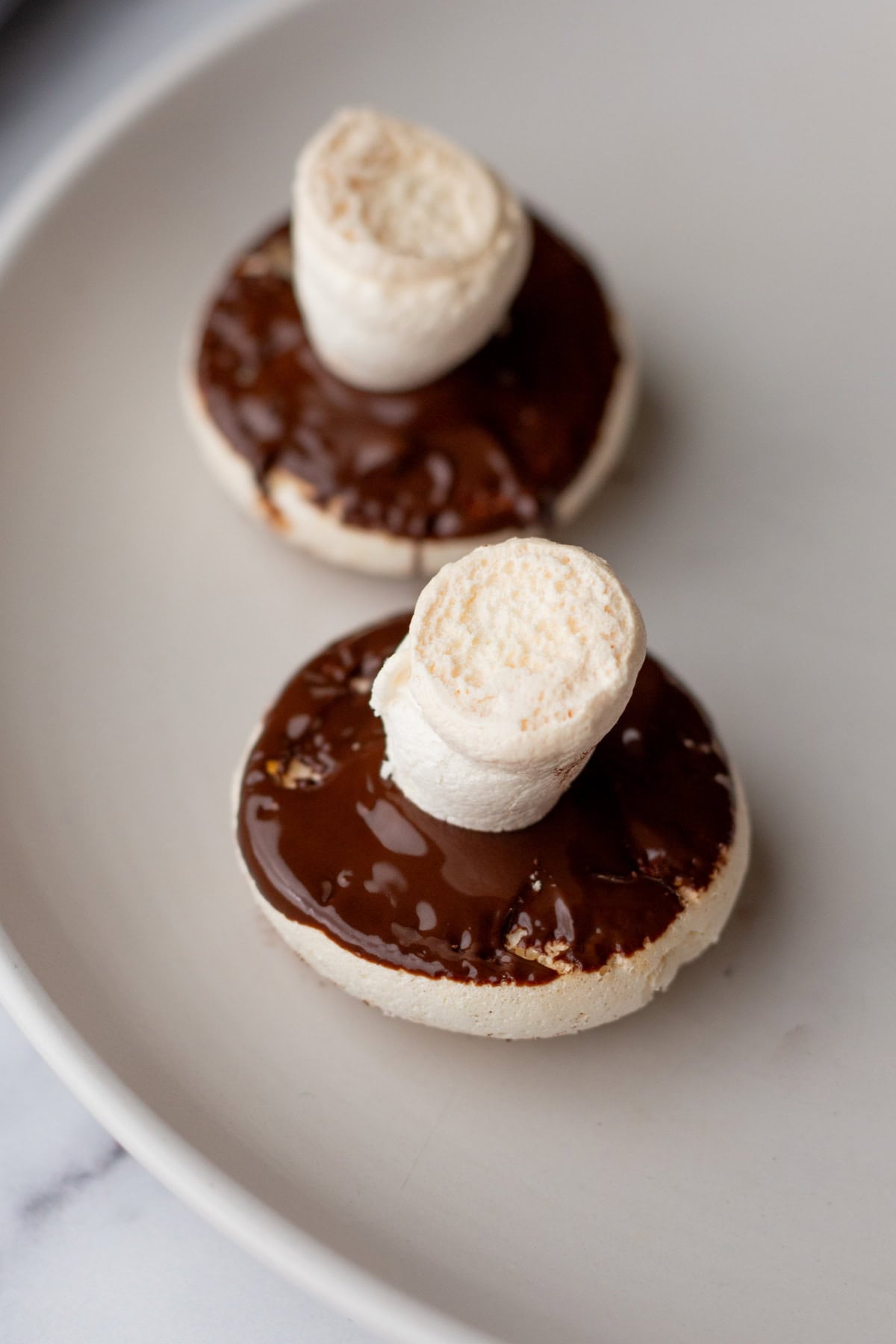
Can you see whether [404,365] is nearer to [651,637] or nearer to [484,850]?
[651,637]

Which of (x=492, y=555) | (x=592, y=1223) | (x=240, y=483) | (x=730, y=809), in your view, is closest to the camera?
(x=492, y=555)

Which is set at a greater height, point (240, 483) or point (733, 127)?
point (240, 483)

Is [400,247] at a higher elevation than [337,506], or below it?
higher

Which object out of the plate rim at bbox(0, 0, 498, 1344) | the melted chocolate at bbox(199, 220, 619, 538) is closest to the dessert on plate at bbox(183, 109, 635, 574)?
the melted chocolate at bbox(199, 220, 619, 538)

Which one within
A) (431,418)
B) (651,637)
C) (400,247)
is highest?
(400,247)

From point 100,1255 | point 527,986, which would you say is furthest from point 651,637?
point 100,1255

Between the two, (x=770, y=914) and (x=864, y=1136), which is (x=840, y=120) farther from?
(x=864, y=1136)

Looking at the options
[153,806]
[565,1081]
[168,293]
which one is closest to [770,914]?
[565,1081]
